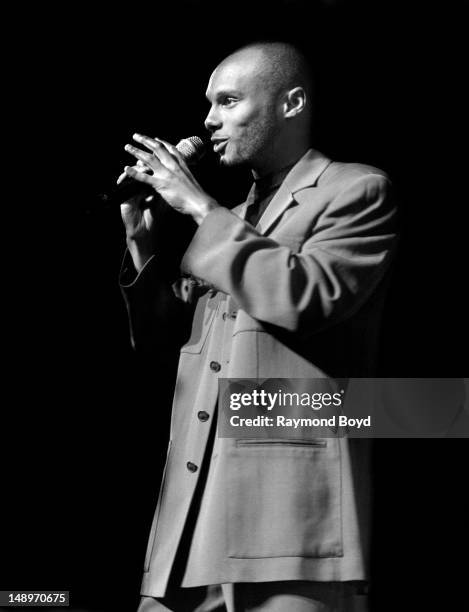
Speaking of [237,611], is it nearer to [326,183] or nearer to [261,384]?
[261,384]

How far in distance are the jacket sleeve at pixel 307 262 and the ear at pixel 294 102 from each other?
0.90ft

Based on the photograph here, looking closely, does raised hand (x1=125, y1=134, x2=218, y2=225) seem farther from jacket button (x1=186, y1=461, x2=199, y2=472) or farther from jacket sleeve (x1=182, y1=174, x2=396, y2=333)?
jacket button (x1=186, y1=461, x2=199, y2=472)

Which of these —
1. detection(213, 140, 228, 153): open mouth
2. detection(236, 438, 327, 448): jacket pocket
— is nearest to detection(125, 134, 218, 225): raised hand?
detection(213, 140, 228, 153): open mouth

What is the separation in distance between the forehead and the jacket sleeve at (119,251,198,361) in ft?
1.26

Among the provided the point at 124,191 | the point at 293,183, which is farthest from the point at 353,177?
the point at 124,191

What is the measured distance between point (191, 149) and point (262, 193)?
19 centimetres

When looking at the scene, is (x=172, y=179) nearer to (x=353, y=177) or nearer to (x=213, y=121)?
(x=213, y=121)

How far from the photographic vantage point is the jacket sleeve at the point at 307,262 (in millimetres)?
1766

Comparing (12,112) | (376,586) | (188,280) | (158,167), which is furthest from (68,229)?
(376,586)

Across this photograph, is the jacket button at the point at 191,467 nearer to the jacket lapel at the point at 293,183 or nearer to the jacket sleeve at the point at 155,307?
the jacket sleeve at the point at 155,307

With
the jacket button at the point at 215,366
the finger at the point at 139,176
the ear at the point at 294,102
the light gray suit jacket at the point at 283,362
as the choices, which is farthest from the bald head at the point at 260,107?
the jacket button at the point at 215,366

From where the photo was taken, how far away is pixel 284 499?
1.75 meters

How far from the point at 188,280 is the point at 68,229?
527mm

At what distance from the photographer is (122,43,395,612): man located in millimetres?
1746
